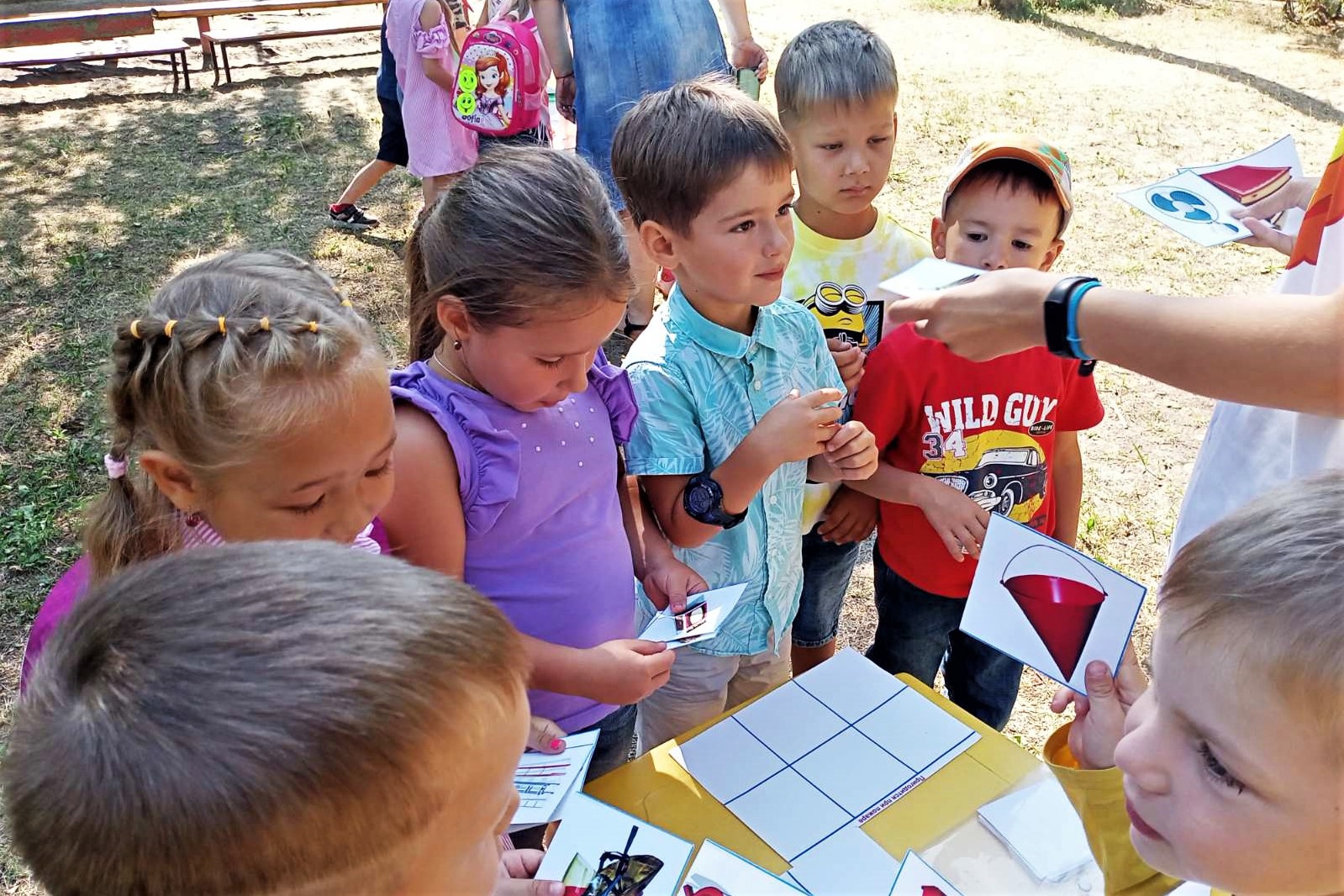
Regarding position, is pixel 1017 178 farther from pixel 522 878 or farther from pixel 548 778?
pixel 522 878

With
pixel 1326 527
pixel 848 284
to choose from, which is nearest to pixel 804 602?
pixel 848 284

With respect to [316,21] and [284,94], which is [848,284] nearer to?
[284,94]

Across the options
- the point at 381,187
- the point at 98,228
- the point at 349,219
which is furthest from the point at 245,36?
the point at 349,219

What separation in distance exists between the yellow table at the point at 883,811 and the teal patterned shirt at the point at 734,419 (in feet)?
1.64

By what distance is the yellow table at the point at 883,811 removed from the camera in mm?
1412

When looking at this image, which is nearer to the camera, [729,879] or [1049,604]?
[729,879]

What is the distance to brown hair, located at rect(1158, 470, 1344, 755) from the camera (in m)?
0.82

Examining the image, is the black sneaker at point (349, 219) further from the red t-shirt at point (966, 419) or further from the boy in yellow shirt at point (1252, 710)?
the boy in yellow shirt at point (1252, 710)

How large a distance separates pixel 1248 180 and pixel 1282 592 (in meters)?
1.76

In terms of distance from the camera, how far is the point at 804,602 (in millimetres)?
2516

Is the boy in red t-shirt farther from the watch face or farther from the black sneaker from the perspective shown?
the black sneaker

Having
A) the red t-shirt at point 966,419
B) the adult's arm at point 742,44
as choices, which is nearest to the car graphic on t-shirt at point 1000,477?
the red t-shirt at point 966,419

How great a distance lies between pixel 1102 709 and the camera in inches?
52.9

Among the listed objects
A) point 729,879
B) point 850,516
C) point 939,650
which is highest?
point 729,879
